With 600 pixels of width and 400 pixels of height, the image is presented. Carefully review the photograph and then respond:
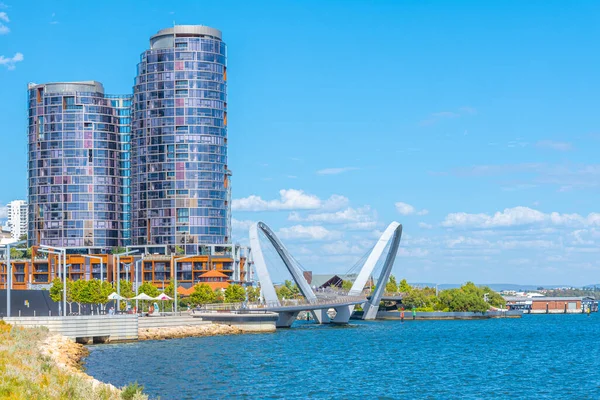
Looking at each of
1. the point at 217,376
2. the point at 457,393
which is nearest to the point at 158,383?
the point at 217,376

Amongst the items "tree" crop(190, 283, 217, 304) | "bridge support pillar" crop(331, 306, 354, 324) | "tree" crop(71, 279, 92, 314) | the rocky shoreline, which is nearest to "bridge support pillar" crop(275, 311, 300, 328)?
"bridge support pillar" crop(331, 306, 354, 324)

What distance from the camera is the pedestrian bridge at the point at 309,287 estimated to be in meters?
142

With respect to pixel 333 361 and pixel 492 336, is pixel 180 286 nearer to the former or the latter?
pixel 492 336

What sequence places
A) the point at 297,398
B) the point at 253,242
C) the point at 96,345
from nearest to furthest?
the point at 297,398, the point at 96,345, the point at 253,242

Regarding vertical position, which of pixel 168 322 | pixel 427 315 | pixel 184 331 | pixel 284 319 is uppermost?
pixel 168 322

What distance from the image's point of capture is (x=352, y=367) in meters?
77.3

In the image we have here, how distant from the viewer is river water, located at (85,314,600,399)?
198ft

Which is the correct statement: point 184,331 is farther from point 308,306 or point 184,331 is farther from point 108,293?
point 308,306

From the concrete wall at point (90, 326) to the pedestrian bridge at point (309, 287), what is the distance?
39381mm

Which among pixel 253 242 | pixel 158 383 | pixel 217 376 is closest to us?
pixel 158 383

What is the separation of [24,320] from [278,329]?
55.9 metres

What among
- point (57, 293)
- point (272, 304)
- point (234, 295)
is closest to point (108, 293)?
point (57, 293)

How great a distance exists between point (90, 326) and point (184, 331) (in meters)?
21.8

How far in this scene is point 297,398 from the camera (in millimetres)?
56562
